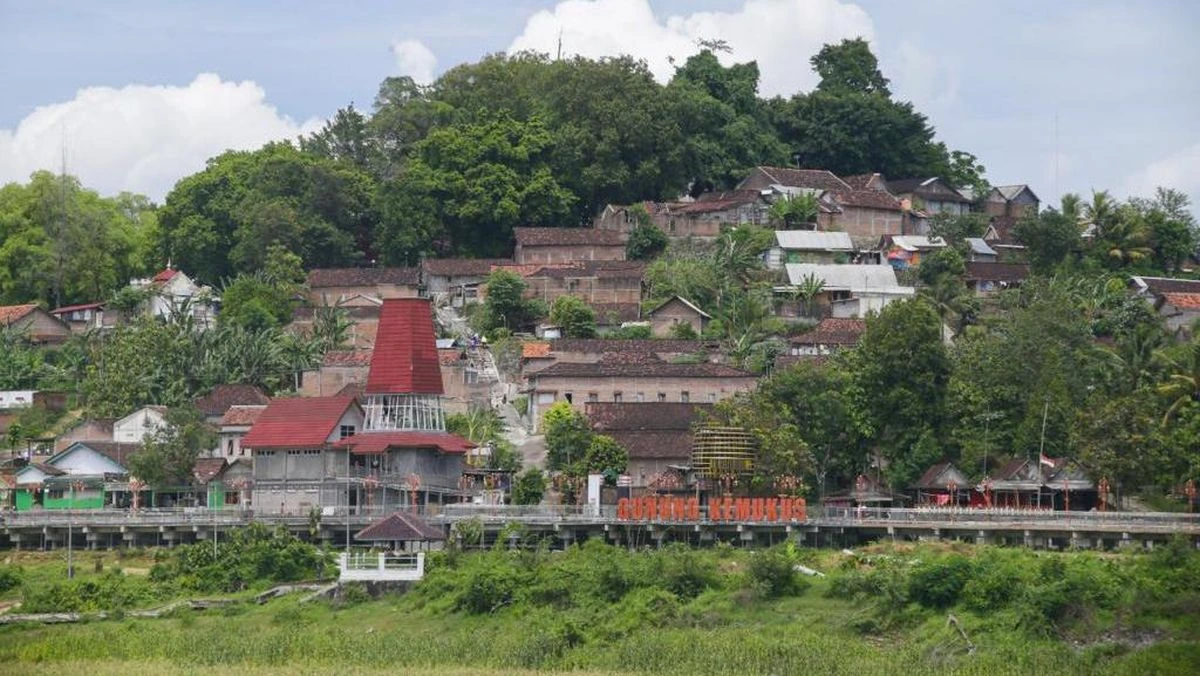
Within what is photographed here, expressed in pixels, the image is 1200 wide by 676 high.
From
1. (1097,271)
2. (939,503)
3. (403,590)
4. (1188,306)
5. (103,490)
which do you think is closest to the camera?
(403,590)

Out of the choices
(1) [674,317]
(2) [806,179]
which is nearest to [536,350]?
(1) [674,317]

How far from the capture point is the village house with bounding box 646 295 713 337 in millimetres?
94688

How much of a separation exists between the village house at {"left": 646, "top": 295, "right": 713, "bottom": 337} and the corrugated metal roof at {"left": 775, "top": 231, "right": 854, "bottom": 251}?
8.46m

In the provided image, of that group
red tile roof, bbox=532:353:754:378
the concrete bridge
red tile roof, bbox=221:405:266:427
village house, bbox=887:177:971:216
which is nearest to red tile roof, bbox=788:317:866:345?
red tile roof, bbox=532:353:754:378

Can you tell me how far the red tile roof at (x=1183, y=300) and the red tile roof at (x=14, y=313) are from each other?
4546 cm

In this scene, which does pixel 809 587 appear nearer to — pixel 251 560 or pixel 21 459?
pixel 251 560

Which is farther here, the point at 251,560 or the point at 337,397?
the point at 337,397

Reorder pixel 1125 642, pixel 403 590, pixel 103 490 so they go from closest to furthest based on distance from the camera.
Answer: pixel 1125 642
pixel 403 590
pixel 103 490

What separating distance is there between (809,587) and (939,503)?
1441 centimetres

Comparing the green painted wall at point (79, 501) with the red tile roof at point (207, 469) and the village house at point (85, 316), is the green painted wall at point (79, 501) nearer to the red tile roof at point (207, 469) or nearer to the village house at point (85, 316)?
the red tile roof at point (207, 469)

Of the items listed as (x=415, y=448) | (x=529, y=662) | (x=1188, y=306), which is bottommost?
(x=529, y=662)

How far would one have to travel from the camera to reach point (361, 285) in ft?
333

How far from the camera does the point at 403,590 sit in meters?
67.2

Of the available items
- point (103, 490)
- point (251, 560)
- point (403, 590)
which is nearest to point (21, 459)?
point (103, 490)
